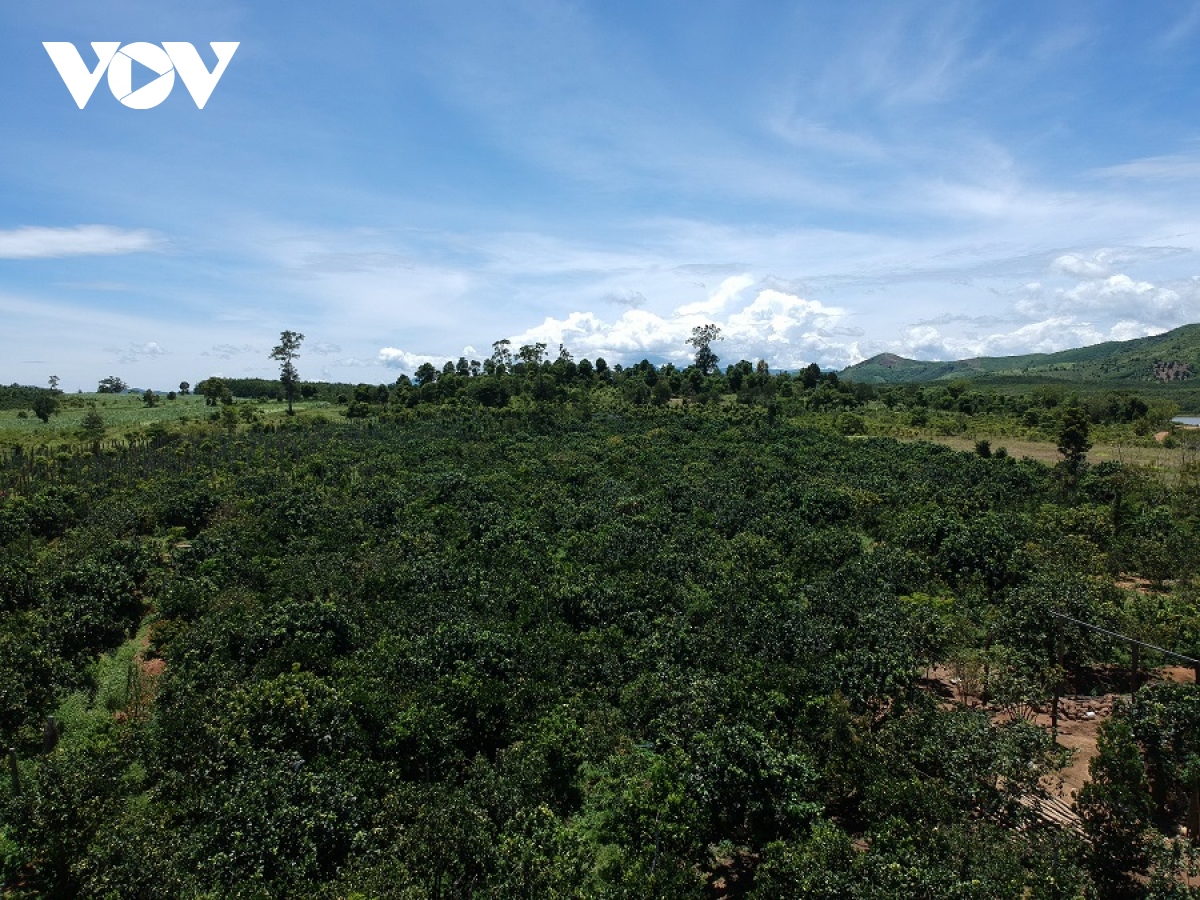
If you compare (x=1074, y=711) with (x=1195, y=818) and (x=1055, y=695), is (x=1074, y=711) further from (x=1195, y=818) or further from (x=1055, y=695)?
(x=1195, y=818)

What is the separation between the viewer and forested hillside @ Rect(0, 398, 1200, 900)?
12.5 meters

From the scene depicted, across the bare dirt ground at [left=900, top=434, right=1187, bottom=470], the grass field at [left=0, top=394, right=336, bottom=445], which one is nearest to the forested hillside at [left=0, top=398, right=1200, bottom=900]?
the bare dirt ground at [left=900, top=434, right=1187, bottom=470]

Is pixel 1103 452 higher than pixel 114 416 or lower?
lower

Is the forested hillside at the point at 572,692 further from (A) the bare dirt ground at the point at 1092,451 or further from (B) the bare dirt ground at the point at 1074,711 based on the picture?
(A) the bare dirt ground at the point at 1092,451

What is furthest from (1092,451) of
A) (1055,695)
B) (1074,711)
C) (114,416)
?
(114,416)

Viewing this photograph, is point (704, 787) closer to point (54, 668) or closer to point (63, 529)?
point (54, 668)

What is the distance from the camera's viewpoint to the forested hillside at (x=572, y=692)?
1245 centimetres

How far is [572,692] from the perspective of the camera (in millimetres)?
20625

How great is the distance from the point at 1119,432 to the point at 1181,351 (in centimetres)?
18723

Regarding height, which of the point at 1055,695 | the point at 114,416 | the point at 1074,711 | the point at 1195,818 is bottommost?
the point at 1074,711

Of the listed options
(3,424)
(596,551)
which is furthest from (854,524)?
(3,424)

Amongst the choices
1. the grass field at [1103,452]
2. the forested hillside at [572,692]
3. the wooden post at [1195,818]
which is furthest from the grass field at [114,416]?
the grass field at [1103,452]

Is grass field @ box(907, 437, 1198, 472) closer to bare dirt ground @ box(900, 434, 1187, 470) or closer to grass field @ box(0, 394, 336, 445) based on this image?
bare dirt ground @ box(900, 434, 1187, 470)

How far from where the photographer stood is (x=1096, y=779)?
1423 cm
